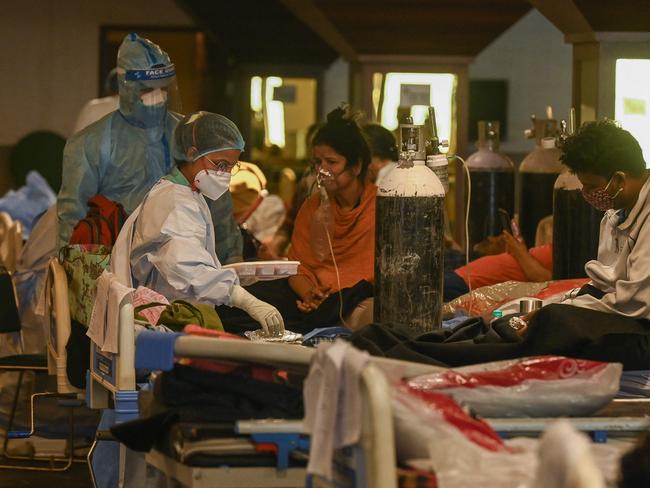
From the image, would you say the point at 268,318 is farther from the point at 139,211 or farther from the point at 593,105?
the point at 593,105

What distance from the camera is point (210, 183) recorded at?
171 inches

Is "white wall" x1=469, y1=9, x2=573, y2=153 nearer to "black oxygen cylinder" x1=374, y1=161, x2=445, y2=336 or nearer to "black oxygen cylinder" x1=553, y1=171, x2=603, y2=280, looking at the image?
"black oxygen cylinder" x1=553, y1=171, x2=603, y2=280

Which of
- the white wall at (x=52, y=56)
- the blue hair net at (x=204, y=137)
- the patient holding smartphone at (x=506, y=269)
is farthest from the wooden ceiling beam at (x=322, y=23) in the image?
the blue hair net at (x=204, y=137)

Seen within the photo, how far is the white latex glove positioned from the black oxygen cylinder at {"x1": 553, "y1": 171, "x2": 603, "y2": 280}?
162 centimetres

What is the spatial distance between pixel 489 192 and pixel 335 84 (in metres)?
7.83

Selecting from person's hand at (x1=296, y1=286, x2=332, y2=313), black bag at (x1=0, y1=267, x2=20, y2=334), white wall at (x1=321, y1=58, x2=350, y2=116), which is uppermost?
white wall at (x1=321, y1=58, x2=350, y2=116)

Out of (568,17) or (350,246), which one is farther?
(568,17)

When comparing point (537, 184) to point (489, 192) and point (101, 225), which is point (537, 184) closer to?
point (489, 192)

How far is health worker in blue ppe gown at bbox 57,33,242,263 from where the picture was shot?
5.48 meters

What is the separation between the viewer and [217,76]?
43.2 ft

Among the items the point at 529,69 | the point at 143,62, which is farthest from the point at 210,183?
the point at 529,69

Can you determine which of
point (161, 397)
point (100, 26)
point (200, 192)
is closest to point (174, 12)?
point (100, 26)

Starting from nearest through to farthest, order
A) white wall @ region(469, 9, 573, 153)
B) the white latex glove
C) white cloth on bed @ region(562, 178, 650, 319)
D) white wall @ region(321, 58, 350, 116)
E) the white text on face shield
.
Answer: white cloth on bed @ region(562, 178, 650, 319) → the white latex glove → the white text on face shield → white wall @ region(321, 58, 350, 116) → white wall @ region(469, 9, 573, 153)

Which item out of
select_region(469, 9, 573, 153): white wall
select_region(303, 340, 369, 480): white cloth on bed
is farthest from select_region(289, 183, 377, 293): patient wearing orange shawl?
select_region(469, 9, 573, 153): white wall
